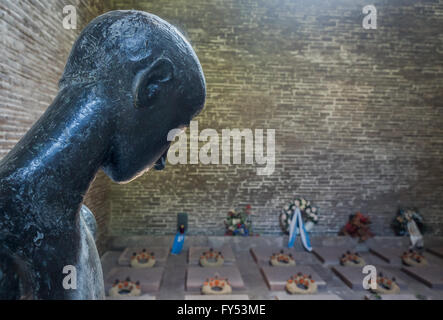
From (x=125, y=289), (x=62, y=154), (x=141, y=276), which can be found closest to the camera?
(x=62, y=154)

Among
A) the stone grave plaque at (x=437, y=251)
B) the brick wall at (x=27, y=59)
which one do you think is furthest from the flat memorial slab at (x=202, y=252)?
the stone grave plaque at (x=437, y=251)

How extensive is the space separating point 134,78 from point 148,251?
21.1 feet

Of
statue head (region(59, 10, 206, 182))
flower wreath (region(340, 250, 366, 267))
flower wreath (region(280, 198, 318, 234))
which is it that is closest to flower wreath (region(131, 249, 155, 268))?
flower wreath (region(280, 198, 318, 234))

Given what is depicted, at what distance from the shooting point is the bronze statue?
2.07ft

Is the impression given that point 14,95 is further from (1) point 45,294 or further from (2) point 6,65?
(1) point 45,294

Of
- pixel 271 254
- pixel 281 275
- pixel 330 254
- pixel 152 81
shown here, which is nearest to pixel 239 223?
pixel 271 254

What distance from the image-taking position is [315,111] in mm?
7332

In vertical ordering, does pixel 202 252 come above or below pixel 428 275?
above

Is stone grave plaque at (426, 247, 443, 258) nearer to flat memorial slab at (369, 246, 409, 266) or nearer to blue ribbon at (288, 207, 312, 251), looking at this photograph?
flat memorial slab at (369, 246, 409, 266)

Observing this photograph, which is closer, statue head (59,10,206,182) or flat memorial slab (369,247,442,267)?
statue head (59,10,206,182)

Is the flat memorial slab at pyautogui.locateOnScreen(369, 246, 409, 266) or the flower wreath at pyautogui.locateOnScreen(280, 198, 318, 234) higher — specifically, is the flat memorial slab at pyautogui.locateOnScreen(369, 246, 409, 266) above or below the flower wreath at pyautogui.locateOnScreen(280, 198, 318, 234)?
below

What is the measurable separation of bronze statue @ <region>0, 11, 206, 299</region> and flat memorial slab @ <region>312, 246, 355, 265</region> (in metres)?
6.55

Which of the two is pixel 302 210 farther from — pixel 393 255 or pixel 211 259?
pixel 211 259

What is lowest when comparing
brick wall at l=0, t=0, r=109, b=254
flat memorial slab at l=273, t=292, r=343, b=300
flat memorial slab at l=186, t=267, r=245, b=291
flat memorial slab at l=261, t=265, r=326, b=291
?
flat memorial slab at l=273, t=292, r=343, b=300
